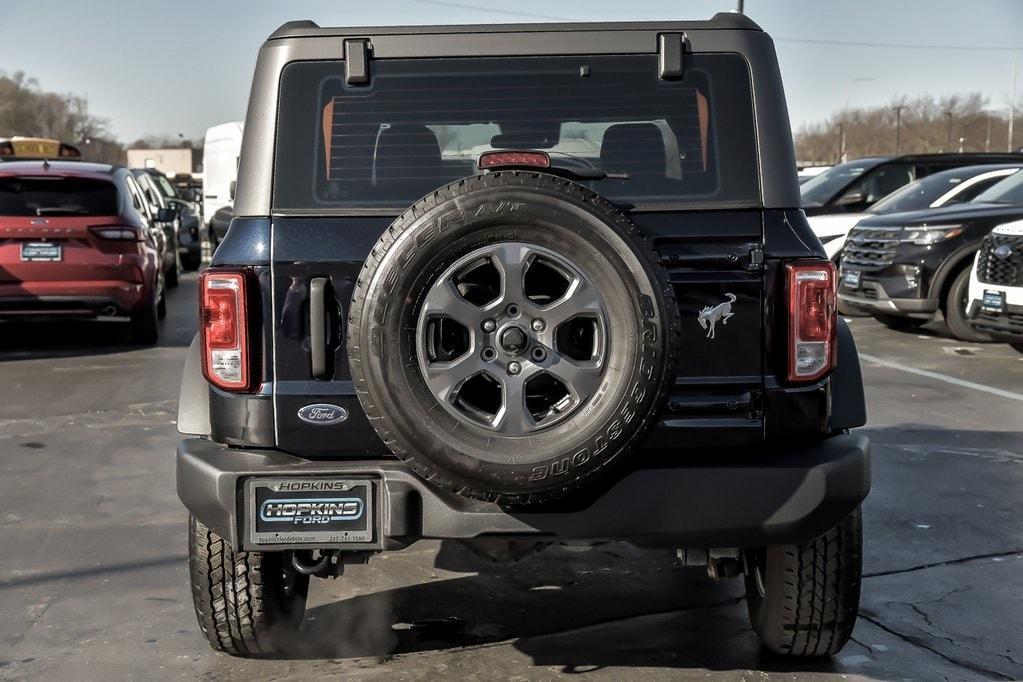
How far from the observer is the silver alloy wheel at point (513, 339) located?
3490 mm

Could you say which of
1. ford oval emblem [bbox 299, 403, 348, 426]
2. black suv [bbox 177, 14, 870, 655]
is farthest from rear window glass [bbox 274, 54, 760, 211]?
ford oval emblem [bbox 299, 403, 348, 426]

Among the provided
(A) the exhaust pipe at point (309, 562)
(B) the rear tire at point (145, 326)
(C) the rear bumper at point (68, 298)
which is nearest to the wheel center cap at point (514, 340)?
(A) the exhaust pipe at point (309, 562)

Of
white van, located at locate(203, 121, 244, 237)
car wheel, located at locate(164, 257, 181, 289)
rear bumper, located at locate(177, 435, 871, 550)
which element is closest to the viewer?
rear bumper, located at locate(177, 435, 871, 550)

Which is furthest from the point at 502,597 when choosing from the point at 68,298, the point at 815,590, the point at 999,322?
the point at 68,298

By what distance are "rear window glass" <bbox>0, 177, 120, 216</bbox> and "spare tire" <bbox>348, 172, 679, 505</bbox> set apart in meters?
8.97

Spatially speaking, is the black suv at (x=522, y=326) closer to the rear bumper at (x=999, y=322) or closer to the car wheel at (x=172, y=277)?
the rear bumper at (x=999, y=322)

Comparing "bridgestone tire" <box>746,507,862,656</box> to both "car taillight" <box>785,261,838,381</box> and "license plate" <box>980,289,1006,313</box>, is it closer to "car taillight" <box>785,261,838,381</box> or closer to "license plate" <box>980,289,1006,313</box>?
"car taillight" <box>785,261,838,381</box>

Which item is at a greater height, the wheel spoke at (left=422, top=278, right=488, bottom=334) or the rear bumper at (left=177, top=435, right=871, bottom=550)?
the wheel spoke at (left=422, top=278, right=488, bottom=334)

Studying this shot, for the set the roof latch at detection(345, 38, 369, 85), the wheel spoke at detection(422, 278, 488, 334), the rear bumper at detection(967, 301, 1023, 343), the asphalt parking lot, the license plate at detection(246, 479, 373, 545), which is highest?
the roof latch at detection(345, 38, 369, 85)

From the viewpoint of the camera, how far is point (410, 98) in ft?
13.2

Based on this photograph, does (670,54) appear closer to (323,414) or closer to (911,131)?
(323,414)

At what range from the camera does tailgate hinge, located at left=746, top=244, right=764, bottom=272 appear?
3848 millimetres

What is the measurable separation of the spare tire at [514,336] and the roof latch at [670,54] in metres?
0.64

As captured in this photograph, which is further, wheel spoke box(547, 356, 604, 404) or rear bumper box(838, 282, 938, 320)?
rear bumper box(838, 282, 938, 320)
